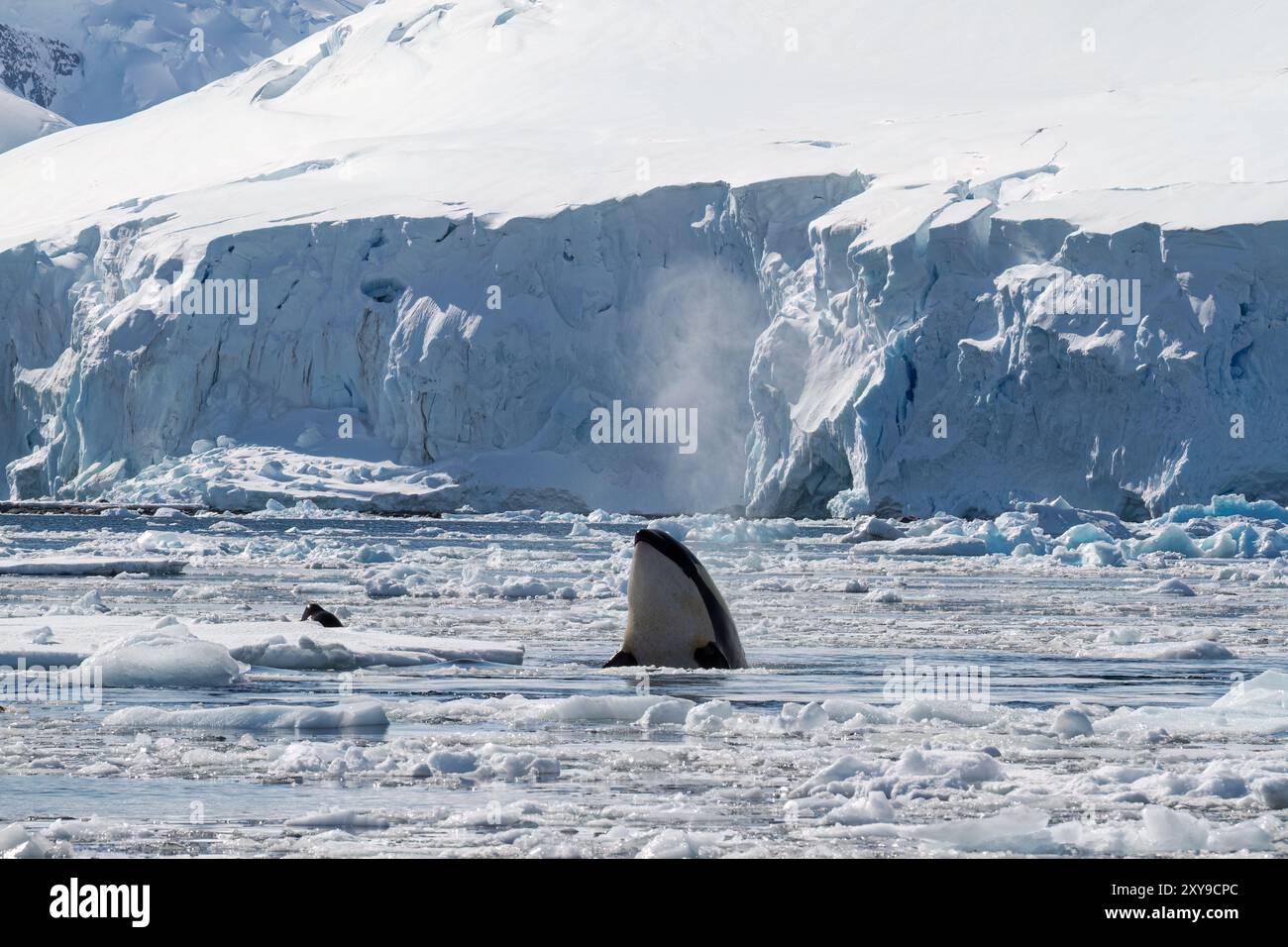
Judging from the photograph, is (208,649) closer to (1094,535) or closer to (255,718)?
(255,718)

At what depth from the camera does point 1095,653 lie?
11.6 metres

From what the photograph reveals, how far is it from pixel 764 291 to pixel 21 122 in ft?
295

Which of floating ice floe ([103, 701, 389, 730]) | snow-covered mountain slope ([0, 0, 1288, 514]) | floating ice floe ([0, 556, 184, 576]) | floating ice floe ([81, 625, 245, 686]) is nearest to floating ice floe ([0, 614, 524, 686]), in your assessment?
floating ice floe ([81, 625, 245, 686])

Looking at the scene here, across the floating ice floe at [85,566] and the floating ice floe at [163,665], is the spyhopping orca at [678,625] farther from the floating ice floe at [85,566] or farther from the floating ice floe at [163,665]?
the floating ice floe at [85,566]

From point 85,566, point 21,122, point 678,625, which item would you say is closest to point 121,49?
point 21,122

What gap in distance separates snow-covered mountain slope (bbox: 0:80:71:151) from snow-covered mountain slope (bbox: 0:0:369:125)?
19.3 m

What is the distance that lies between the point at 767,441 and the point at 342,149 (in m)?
26.1

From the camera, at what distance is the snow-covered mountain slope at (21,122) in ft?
379

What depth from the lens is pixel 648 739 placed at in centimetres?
705

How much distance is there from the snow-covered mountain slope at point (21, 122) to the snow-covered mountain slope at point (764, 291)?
56.2 metres

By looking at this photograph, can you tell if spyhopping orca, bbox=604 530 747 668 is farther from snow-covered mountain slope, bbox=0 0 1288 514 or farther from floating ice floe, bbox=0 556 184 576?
snow-covered mountain slope, bbox=0 0 1288 514
